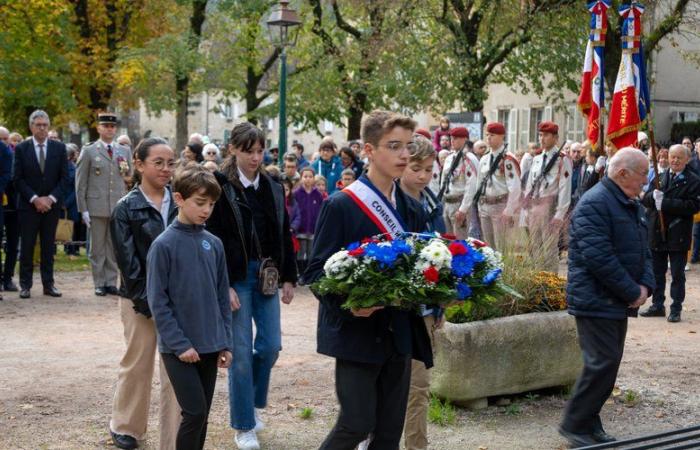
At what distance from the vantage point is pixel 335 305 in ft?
15.1

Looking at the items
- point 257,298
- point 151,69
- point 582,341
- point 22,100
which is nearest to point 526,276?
point 582,341

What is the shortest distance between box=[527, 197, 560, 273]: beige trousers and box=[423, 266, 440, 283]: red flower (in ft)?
14.9

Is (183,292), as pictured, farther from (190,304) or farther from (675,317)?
(675,317)

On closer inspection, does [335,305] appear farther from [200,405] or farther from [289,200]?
[289,200]

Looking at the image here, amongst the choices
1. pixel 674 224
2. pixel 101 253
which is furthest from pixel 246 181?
pixel 674 224

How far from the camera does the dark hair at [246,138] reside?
6.24 m

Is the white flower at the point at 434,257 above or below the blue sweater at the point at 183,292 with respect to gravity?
above

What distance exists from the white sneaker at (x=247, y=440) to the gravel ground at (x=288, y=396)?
0.18 metres

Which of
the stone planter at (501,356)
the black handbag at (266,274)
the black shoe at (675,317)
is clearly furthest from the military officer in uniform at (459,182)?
the black handbag at (266,274)

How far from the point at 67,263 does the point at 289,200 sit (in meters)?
4.26

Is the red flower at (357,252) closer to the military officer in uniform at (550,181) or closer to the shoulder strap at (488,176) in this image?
the military officer in uniform at (550,181)

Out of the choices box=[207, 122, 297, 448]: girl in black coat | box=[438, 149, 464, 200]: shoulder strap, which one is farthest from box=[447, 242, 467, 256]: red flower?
box=[438, 149, 464, 200]: shoulder strap

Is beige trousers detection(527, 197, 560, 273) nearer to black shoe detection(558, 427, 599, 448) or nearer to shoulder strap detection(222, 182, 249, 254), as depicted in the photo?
black shoe detection(558, 427, 599, 448)

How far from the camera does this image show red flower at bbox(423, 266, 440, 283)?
172 inches
